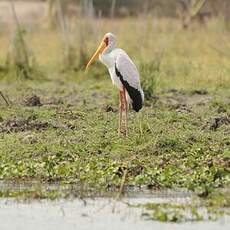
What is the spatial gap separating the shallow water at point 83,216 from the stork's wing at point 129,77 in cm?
288

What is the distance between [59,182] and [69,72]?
813 cm

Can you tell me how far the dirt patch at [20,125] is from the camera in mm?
10141

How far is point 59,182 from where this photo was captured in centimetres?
800

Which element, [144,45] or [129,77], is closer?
[129,77]

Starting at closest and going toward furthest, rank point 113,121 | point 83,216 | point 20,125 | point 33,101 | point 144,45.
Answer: point 83,216 < point 20,125 < point 113,121 < point 33,101 < point 144,45

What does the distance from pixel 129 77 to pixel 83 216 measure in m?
3.42

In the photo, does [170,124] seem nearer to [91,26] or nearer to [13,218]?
[13,218]

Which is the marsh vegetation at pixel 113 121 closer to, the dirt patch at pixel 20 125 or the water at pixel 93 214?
the dirt patch at pixel 20 125

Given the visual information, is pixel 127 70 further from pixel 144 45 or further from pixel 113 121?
pixel 144 45

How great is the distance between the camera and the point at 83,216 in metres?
6.93

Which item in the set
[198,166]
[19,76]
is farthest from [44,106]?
[198,166]

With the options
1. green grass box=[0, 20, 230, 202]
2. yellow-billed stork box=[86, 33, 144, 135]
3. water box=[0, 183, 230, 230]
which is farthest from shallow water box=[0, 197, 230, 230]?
yellow-billed stork box=[86, 33, 144, 135]

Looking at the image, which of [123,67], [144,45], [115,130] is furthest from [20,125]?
[144,45]

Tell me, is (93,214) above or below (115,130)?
above
